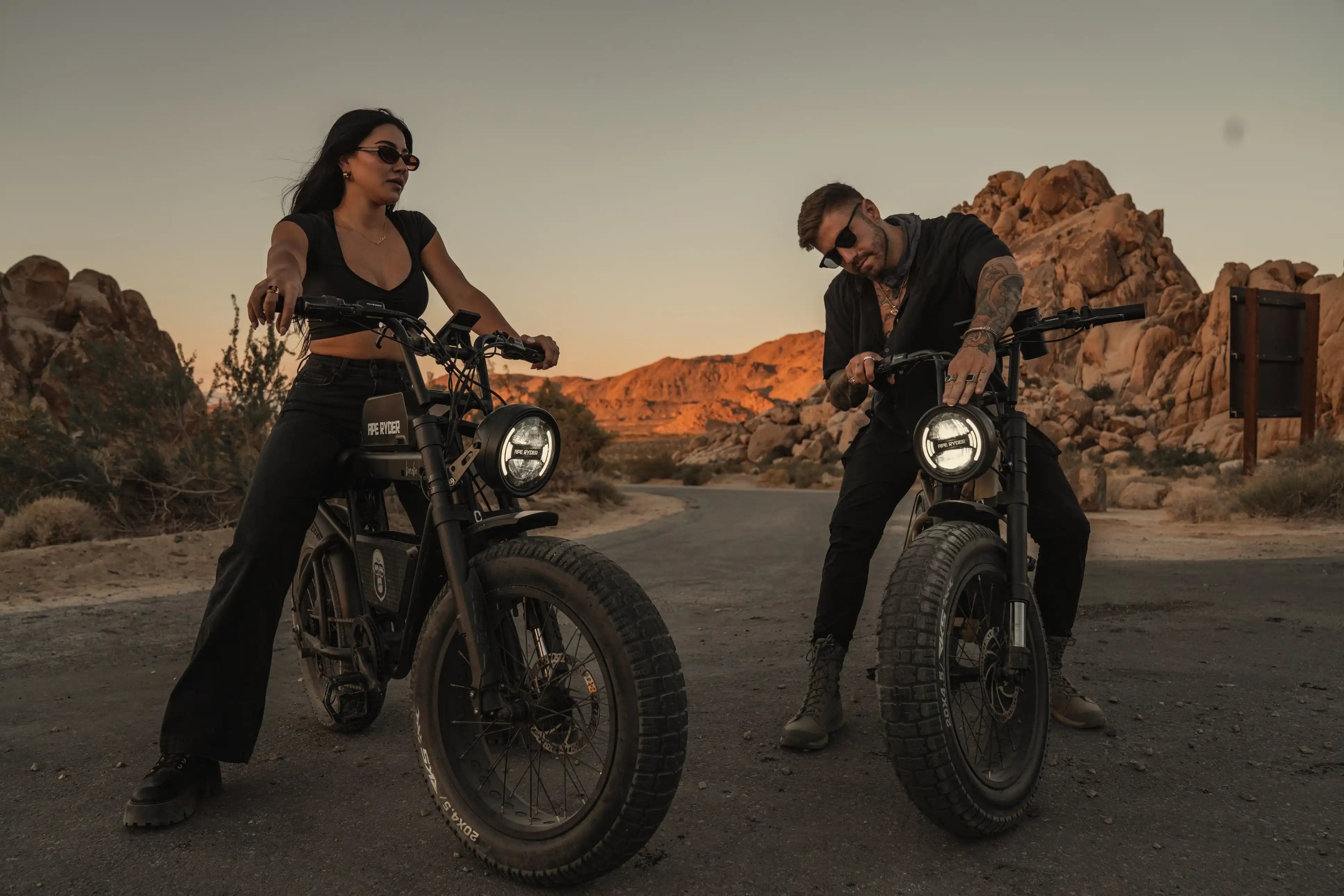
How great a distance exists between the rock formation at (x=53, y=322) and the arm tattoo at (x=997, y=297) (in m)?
Answer: 27.1

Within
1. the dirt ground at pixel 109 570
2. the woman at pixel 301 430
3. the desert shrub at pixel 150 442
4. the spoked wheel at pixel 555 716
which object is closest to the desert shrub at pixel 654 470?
the desert shrub at pixel 150 442

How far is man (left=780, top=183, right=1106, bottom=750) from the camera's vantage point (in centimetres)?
359

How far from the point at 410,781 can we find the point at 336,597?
70cm

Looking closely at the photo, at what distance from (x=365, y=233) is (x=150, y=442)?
11754 millimetres

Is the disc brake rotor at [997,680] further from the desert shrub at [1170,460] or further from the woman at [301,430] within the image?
the desert shrub at [1170,460]

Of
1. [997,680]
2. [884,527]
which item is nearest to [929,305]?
[884,527]

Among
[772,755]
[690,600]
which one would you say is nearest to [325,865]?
[772,755]

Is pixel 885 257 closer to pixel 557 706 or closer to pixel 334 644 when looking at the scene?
pixel 557 706

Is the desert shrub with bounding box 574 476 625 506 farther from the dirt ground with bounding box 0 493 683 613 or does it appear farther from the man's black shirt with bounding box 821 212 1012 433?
the man's black shirt with bounding box 821 212 1012 433

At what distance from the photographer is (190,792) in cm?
300

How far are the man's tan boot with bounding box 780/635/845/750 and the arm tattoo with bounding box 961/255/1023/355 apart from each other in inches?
51.3

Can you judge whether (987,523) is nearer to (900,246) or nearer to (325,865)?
(900,246)

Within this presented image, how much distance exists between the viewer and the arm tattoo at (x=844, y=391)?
383 centimetres

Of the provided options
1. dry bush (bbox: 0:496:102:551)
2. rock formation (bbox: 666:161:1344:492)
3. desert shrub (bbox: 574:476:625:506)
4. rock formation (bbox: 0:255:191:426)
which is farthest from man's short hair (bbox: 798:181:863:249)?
rock formation (bbox: 0:255:191:426)
